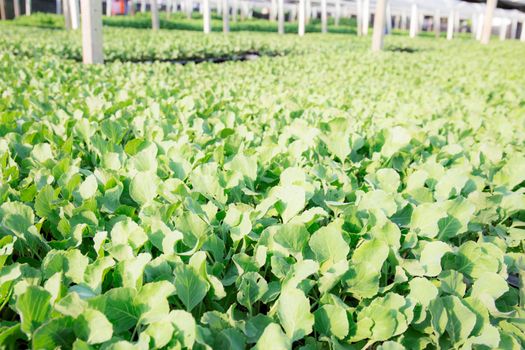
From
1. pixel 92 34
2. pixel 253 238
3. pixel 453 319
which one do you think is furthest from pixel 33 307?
pixel 92 34

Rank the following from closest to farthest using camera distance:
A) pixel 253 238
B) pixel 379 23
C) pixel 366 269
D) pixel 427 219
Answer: pixel 366 269, pixel 253 238, pixel 427 219, pixel 379 23

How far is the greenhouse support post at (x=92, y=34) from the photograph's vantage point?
6543mm

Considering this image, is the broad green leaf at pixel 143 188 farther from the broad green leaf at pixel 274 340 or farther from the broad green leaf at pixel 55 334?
the broad green leaf at pixel 274 340

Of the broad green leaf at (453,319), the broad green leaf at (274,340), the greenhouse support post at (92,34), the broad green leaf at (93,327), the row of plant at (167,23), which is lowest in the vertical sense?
the broad green leaf at (453,319)

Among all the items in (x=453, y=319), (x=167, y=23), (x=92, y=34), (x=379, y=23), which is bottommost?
(x=453, y=319)

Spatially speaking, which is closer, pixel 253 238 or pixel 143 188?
pixel 253 238

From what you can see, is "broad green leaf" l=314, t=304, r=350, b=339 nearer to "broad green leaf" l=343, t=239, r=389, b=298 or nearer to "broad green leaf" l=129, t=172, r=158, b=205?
"broad green leaf" l=343, t=239, r=389, b=298

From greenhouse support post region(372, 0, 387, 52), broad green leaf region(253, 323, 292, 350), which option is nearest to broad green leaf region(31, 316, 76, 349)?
broad green leaf region(253, 323, 292, 350)

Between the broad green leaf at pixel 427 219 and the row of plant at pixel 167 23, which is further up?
the row of plant at pixel 167 23

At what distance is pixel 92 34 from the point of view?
6613 millimetres

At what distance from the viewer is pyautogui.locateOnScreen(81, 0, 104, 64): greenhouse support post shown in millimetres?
6543

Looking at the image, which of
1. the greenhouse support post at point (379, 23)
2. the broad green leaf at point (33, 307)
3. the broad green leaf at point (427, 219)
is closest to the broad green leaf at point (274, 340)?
the broad green leaf at point (33, 307)

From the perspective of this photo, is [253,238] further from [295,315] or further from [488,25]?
[488,25]

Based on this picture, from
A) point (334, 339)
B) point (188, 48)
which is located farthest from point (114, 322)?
point (188, 48)
